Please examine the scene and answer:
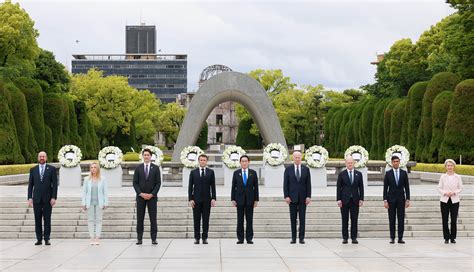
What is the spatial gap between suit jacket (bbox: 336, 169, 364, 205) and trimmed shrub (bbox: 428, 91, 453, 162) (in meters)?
18.4

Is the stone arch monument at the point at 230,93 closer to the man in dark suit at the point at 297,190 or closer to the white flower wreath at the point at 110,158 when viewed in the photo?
the white flower wreath at the point at 110,158

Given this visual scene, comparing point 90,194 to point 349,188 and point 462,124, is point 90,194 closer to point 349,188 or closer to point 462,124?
point 349,188

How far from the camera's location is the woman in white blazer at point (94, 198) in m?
10.9

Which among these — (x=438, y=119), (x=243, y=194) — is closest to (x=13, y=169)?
(x=243, y=194)

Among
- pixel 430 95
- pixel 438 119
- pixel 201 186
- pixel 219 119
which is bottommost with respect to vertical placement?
pixel 201 186

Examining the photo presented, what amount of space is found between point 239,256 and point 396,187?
343 cm

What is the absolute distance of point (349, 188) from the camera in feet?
37.3

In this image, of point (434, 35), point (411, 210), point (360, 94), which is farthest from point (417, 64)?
point (411, 210)

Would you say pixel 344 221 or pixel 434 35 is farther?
pixel 434 35

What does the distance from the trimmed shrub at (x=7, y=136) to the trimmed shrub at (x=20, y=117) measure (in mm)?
1250

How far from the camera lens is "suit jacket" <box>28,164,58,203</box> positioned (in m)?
11.3

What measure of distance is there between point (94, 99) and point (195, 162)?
3466 cm

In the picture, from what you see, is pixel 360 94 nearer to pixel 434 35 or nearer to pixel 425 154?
pixel 434 35

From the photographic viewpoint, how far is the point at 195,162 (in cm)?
1841
